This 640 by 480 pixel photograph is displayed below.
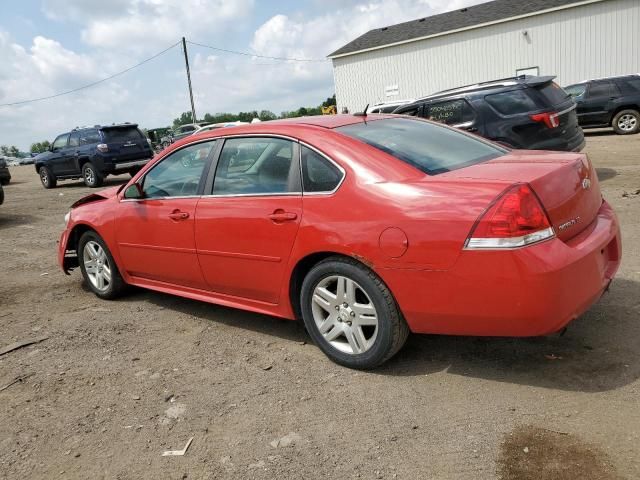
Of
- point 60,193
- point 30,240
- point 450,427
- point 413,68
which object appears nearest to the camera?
point 450,427

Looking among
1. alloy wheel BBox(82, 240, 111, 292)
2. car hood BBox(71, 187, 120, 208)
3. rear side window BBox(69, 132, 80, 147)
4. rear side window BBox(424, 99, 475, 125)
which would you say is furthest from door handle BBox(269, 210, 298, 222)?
rear side window BBox(69, 132, 80, 147)

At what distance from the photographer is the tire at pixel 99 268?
5.16m

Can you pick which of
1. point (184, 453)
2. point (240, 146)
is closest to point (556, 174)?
point (240, 146)

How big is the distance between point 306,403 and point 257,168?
5.29 ft

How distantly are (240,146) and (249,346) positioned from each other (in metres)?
1.41

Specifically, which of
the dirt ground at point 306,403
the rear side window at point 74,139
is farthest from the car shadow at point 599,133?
the rear side window at point 74,139

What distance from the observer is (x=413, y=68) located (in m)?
29.5

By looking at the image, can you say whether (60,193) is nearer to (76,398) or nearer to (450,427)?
(76,398)

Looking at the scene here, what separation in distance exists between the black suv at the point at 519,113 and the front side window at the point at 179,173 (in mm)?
5316

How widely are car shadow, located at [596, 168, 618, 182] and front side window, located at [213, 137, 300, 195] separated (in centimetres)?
731

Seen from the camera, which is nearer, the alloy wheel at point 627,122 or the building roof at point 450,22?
the alloy wheel at point 627,122

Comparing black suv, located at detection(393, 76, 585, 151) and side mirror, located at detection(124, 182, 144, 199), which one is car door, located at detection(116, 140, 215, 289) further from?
black suv, located at detection(393, 76, 585, 151)

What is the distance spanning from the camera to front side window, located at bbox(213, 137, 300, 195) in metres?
3.71

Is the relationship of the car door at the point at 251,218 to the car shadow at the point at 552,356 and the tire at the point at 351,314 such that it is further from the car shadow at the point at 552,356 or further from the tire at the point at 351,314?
the car shadow at the point at 552,356
